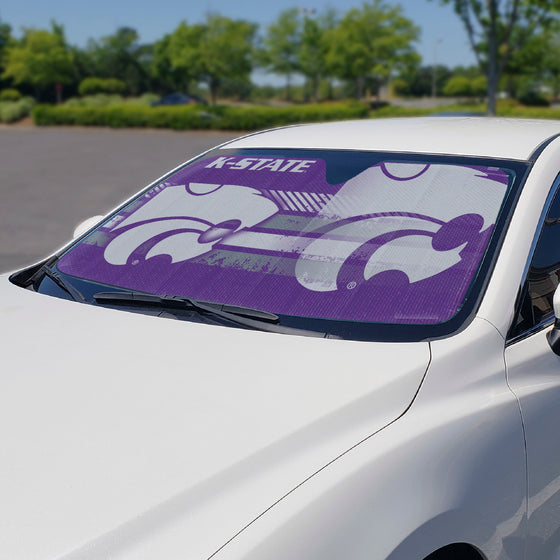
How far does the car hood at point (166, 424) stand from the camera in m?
1.44

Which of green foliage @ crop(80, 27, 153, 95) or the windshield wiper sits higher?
green foliage @ crop(80, 27, 153, 95)

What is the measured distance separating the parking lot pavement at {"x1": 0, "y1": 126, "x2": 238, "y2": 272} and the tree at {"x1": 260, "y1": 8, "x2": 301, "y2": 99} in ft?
88.8

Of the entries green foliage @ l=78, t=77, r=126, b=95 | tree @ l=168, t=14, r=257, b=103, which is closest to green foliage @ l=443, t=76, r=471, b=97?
tree @ l=168, t=14, r=257, b=103

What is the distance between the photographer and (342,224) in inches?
102

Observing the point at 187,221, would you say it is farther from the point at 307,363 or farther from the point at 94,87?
the point at 94,87

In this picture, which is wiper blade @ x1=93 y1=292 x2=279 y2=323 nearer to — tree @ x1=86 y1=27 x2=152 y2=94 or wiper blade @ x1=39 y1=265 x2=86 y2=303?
wiper blade @ x1=39 y1=265 x2=86 y2=303

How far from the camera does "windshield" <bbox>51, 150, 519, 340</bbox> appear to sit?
2271 millimetres

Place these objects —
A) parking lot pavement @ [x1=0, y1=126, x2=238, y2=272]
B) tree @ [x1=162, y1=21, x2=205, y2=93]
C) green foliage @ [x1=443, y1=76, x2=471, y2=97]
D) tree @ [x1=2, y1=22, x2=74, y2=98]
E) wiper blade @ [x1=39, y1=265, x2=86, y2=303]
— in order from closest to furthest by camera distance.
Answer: wiper blade @ [x1=39, y1=265, x2=86, y2=303], parking lot pavement @ [x1=0, y1=126, x2=238, y2=272], tree @ [x1=162, y1=21, x2=205, y2=93], tree @ [x1=2, y1=22, x2=74, y2=98], green foliage @ [x1=443, y1=76, x2=471, y2=97]

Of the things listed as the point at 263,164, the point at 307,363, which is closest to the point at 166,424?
the point at 307,363

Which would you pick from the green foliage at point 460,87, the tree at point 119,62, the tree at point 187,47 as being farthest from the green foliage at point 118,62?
the green foliage at point 460,87

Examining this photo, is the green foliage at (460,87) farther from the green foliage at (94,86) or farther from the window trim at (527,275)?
the window trim at (527,275)

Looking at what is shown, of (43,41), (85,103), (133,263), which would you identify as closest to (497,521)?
(133,263)

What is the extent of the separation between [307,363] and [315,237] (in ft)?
2.48

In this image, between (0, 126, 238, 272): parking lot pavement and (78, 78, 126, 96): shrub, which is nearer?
(0, 126, 238, 272): parking lot pavement
